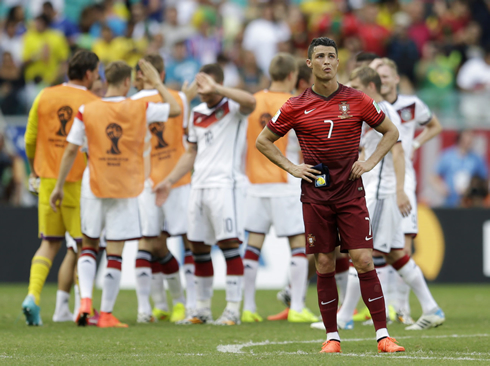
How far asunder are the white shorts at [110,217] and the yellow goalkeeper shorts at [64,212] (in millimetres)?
375

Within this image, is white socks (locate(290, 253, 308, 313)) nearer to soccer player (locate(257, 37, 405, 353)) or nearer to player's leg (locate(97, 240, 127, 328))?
player's leg (locate(97, 240, 127, 328))

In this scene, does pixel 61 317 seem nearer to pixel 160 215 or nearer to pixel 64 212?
pixel 64 212

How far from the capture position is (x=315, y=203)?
606cm

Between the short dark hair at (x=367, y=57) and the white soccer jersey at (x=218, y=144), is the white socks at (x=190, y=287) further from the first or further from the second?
the short dark hair at (x=367, y=57)

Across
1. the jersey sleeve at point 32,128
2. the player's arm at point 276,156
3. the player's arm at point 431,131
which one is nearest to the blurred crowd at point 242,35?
the player's arm at point 431,131

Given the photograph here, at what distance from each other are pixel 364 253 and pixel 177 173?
2.91 metres

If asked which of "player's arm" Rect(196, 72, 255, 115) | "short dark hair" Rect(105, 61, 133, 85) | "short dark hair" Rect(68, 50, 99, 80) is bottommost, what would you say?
"player's arm" Rect(196, 72, 255, 115)

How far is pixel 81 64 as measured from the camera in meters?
8.42

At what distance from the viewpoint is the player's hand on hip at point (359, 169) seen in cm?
595

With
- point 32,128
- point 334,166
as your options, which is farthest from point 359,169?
point 32,128

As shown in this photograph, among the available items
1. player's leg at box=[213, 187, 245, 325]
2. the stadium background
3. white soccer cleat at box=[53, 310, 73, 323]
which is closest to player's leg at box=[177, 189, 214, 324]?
Answer: player's leg at box=[213, 187, 245, 325]

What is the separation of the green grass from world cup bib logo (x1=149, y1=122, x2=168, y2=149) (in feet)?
6.37

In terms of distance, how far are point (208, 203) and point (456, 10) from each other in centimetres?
1251

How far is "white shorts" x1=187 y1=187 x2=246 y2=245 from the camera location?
807cm
